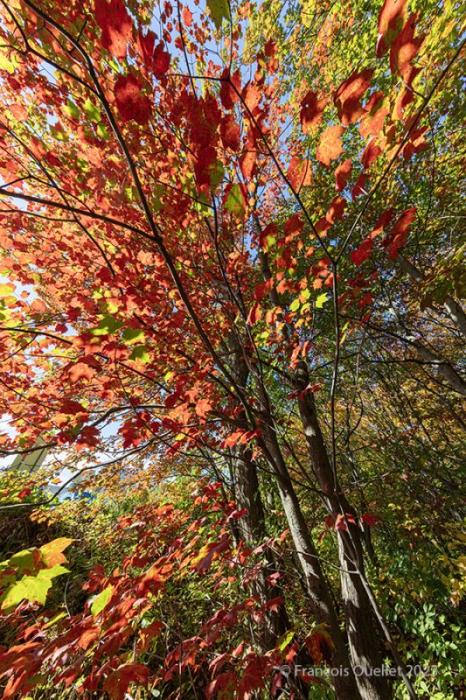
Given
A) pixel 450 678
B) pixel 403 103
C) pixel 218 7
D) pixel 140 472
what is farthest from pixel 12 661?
pixel 140 472

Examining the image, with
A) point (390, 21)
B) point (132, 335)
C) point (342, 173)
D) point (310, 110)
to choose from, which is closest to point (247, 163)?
point (310, 110)

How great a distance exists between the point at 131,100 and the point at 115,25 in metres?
0.30

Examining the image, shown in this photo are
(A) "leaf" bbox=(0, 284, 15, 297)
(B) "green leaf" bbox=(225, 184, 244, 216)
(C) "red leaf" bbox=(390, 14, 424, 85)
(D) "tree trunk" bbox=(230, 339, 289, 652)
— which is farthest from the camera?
(D) "tree trunk" bbox=(230, 339, 289, 652)

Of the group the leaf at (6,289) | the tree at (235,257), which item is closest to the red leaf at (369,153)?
the tree at (235,257)

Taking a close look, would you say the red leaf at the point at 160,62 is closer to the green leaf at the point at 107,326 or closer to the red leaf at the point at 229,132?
the red leaf at the point at 229,132

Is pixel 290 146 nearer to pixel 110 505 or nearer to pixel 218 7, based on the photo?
pixel 218 7

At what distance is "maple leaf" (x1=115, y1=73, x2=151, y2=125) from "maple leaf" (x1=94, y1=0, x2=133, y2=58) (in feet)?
0.38

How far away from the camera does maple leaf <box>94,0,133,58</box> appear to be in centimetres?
148

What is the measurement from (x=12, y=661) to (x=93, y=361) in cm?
224

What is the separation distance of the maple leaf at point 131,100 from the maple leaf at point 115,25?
116mm

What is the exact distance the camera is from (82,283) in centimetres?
651

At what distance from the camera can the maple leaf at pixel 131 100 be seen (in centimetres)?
162

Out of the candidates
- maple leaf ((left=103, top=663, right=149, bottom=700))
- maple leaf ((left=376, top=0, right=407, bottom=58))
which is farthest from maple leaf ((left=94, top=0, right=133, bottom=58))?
maple leaf ((left=103, top=663, right=149, bottom=700))

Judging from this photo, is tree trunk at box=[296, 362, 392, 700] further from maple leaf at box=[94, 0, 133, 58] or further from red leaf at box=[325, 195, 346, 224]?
maple leaf at box=[94, 0, 133, 58]
